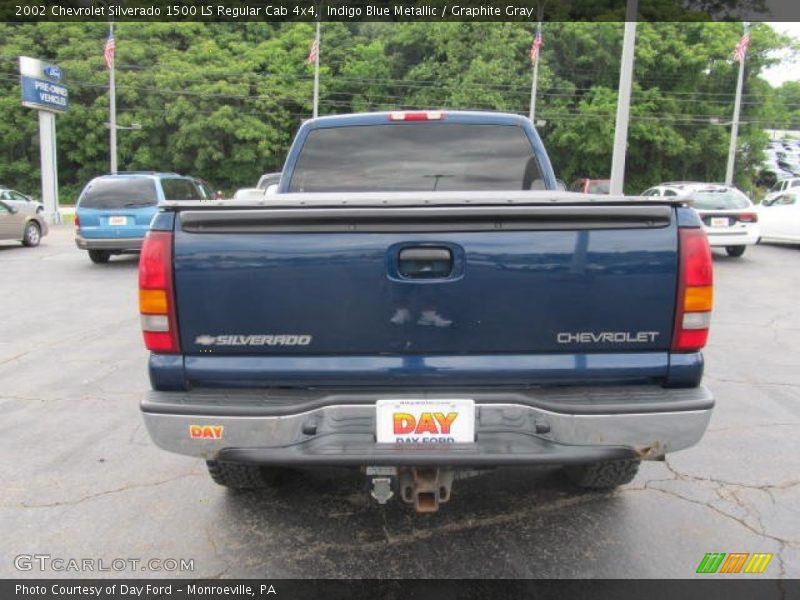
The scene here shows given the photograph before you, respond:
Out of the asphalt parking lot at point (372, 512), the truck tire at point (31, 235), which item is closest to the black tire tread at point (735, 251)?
the asphalt parking lot at point (372, 512)

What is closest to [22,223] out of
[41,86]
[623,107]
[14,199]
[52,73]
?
[14,199]

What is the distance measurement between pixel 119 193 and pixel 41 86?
42.8ft

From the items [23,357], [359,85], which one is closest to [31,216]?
[23,357]

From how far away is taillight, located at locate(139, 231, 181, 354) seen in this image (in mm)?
2531

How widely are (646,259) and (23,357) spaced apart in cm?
622

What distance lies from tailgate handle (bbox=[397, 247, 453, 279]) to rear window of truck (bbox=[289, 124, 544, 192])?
1751 millimetres

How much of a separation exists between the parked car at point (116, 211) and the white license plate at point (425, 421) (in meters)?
10.8

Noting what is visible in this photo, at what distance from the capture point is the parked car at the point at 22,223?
48.5ft

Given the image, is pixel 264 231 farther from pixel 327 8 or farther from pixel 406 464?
pixel 327 8

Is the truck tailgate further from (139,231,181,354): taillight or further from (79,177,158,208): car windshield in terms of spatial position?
(79,177,158,208): car windshield

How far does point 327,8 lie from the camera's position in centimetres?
4262

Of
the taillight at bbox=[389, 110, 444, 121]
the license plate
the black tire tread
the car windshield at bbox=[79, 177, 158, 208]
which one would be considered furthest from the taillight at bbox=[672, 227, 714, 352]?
the black tire tread

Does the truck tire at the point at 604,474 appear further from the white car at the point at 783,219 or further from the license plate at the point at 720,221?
the white car at the point at 783,219

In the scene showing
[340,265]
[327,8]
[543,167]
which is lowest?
[340,265]
